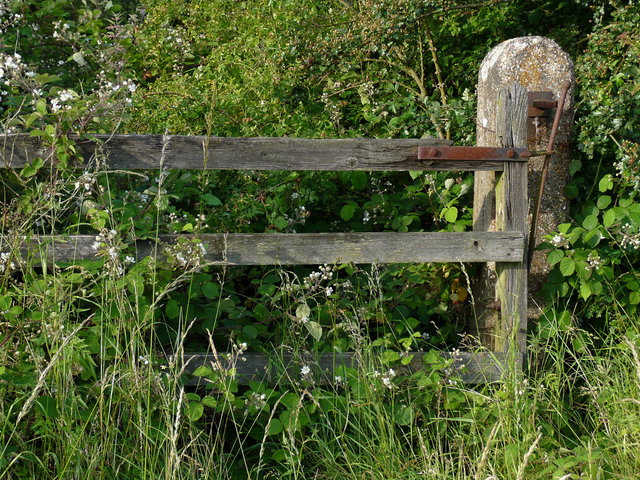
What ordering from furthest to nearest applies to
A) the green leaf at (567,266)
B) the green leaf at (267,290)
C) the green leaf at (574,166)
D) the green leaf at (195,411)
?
the green leaf at (574,166), the green leaf at (567,266), the green leaf at (267,290), the green leaf at (195,411)

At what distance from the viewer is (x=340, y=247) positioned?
3.75 metres

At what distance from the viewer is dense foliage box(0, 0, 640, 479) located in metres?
2.85

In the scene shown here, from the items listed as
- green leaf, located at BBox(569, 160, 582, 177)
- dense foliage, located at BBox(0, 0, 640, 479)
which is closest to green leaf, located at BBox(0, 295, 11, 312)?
dense foliage, located at BBox(0, 0, 640, 479)

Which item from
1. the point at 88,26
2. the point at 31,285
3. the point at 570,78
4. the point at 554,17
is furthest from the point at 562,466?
the point at 554,17

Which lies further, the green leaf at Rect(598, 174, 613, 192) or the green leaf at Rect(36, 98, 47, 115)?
the green leaf at Rect(598, 174, 613, 192)

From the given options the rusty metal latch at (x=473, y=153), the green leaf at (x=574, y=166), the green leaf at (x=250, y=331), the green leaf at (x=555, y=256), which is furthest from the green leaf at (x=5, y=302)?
the green leaf at (x=574, y=166)

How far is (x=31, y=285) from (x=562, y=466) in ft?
7.14

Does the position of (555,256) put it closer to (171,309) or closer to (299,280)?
(299,280)

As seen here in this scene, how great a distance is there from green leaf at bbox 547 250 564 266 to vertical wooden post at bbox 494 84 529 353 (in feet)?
0.62

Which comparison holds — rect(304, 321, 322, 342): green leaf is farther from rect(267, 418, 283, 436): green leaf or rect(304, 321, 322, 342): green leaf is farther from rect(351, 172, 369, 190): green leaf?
rect(351, 172, 369, 190): green leaf

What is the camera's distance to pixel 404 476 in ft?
9.95

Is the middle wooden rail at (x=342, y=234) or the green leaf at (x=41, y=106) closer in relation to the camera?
the green leaf at (x=41, y=106)

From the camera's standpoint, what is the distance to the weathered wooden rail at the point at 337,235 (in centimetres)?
355

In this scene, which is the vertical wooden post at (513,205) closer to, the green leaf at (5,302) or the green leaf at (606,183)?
the green leaf at (606,183)
